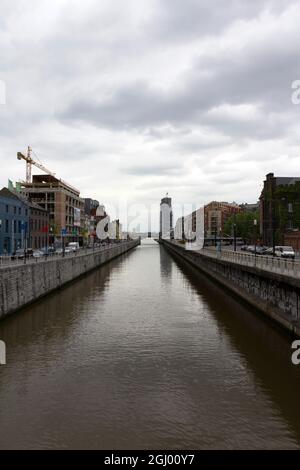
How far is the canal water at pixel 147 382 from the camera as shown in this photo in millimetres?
12500

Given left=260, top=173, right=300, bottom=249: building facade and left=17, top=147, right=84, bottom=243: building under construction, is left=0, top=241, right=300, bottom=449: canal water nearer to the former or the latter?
left=260, top=173, right=300, bottom=249: building facade

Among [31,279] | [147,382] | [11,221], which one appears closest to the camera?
[147,382]

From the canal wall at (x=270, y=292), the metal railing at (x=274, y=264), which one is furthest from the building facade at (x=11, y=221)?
the metal railing at (x=274, y=264)

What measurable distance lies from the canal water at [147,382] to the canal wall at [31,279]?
1401 mm

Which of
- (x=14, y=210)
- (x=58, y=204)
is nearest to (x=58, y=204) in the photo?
(x=58, y=204)

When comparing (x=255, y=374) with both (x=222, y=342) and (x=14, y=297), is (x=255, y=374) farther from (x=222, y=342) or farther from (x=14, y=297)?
(x=14, y=297)

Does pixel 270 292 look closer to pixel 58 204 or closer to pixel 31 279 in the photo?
pixel 31 279

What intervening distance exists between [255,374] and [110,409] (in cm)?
736

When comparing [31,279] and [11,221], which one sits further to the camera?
[11,221]

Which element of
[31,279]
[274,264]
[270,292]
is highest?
[274,264]

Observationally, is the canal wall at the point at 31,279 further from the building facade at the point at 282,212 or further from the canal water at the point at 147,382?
the building facade at the point at 282,212

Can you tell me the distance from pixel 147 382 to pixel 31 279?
2153 centimetres

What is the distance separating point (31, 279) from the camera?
1396 inches

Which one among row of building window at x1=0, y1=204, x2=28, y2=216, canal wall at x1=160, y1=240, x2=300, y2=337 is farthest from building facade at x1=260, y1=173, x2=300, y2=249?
row of building window at x1=0, y1=204, x2=28, y2=216
